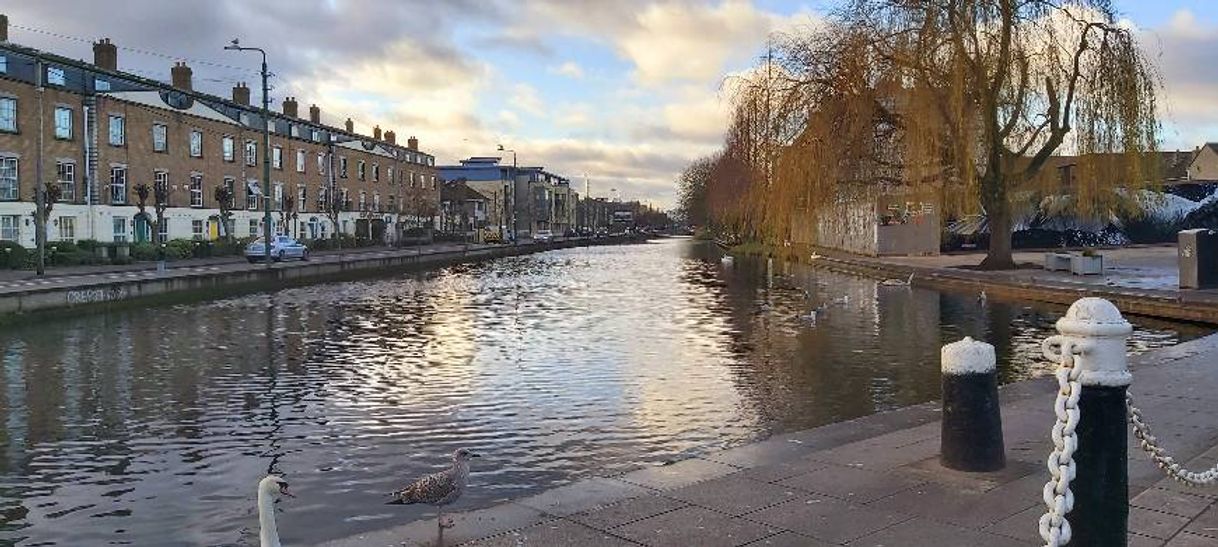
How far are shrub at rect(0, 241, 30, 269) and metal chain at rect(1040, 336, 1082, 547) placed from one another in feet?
141

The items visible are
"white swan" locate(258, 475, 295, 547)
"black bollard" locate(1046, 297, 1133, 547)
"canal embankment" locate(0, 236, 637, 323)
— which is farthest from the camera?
"canal embankment" locate(0, 236, 637, 323)

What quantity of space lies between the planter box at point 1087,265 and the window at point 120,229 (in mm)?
46853

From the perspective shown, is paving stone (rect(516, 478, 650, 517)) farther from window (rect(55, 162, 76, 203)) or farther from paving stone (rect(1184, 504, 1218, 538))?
window (rect(55, 162, 76, 203))

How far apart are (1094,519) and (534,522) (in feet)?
10.9

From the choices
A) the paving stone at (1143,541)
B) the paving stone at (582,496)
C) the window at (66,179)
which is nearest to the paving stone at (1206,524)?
the paving stone at (1143,541)

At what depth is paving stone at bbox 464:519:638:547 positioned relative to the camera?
18.3 ft

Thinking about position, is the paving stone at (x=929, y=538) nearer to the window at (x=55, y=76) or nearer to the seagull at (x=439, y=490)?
the seagull at (x=439, y=490)

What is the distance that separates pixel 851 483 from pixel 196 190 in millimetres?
60019

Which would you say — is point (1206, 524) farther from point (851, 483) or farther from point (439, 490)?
point (439, 490)

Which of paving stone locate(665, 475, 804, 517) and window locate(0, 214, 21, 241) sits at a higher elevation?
window locate(0, 214, 21, 241)

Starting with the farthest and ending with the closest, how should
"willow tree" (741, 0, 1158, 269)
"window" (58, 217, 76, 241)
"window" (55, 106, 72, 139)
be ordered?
"window" (55, 106, 72, 139), "window" (58, 217, 76, 241), "willow tree" (741, 0, 1158, 269)

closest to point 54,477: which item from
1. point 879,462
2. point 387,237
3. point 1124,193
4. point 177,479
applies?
point 177,479

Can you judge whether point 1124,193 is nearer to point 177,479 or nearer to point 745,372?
point 745,372

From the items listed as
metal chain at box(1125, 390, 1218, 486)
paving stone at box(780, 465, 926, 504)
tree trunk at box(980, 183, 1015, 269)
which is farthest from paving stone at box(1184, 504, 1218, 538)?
tree trunk at box(980, 183, 1015, 269)
